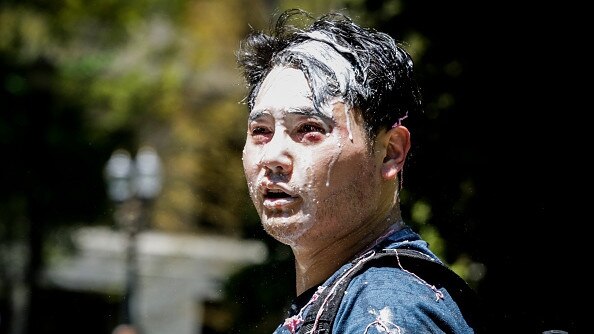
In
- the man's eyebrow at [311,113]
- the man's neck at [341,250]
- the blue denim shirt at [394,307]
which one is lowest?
the blue denim shirt at [394,307]

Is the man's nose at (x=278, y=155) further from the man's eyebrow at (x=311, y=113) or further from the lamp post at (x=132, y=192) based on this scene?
the lamp post at (x=132, y=192)

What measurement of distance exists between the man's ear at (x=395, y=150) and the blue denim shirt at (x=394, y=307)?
359mm

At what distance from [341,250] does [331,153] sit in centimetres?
25

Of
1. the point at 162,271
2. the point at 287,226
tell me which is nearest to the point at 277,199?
the point at 287,226

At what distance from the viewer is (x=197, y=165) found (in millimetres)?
16656

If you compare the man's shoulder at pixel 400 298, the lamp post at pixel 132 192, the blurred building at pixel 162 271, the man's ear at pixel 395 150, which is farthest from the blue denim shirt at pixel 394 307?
the blurred building at pixel 162 271

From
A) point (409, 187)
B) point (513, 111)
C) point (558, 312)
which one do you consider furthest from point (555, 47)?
point (558, 312)

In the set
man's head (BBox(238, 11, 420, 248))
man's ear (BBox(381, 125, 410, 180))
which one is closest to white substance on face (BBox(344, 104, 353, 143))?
man's head (BBox(238, 11, 420, 248))

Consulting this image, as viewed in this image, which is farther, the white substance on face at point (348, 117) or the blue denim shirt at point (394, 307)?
the white substance on face at point (348, 117)

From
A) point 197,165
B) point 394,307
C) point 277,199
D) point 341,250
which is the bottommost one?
point 394,307

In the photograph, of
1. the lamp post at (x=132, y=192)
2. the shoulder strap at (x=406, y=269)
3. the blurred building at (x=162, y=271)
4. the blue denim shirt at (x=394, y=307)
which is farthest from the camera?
the blurred building at (x=162, y=271)

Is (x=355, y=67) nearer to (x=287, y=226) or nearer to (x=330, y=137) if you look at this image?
(x=330, y=137)

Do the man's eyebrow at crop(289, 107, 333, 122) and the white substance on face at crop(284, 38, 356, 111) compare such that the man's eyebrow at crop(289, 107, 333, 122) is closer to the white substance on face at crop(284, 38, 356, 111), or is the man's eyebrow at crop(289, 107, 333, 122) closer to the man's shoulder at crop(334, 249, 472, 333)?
the white substance on face at crop(284, 38, 356, 111)

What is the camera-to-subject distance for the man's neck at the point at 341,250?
2.60 meters
